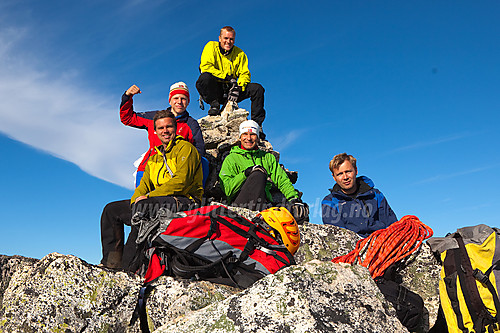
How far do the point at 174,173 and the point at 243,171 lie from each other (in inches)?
138

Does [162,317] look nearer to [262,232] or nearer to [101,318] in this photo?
[101,318]


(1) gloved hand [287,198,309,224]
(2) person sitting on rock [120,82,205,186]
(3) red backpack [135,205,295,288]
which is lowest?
(3) red backpack [135,205,295,288]

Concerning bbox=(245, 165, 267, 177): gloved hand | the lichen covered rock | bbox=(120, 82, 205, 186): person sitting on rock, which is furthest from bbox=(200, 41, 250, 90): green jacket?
the lichen covered rock

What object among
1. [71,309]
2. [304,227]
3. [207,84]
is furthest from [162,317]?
[207,84]

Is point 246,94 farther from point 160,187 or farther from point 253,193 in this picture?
point 160,187

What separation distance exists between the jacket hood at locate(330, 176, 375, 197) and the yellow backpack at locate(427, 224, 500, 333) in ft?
Answer: 9.40

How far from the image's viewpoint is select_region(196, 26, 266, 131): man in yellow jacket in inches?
558

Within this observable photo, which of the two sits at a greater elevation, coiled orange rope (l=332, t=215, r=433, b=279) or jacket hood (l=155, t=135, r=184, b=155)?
jacket hood (l=155, t=135, r=184, b=155)

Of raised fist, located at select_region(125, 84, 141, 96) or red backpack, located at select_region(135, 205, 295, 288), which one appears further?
raised fist, located at select_region(125, 84, 141, 96)

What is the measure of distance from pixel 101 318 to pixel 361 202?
5190 millimetres

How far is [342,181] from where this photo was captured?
26.4 feet

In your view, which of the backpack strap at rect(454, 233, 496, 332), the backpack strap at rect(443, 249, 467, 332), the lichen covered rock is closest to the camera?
the lichen covered rock

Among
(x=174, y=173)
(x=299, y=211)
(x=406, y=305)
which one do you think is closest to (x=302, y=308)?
(x=406, y=305)

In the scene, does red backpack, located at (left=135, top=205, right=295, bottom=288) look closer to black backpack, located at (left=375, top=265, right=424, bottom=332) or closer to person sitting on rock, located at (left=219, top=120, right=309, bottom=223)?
black backpack, located at (left=375, top=265, right=424, bottom=332)
